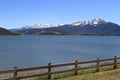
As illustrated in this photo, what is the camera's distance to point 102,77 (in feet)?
77.8

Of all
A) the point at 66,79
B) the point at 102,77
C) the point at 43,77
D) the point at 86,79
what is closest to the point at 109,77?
the point at 102,77

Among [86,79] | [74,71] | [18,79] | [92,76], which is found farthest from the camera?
[74,71]

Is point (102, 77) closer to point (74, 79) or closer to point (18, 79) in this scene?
point (74, 79)

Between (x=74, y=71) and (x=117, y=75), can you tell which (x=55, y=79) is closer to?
(x=74, y=71)

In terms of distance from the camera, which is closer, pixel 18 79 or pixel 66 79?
pixel 18 79

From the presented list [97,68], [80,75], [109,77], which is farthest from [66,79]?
[97,68]

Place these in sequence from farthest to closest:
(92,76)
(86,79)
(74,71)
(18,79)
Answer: (74,71) < (92,76) < (86,79) < (18,79)

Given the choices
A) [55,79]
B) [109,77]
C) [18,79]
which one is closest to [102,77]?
[109,77]

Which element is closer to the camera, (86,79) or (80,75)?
(86,79)

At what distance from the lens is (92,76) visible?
79.4 feet

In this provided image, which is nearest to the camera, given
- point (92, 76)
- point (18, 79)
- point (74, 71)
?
point (18, 79)

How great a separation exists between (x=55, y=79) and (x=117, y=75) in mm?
5839

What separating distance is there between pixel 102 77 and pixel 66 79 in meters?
3.30

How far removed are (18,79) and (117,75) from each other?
9440 millimetres
